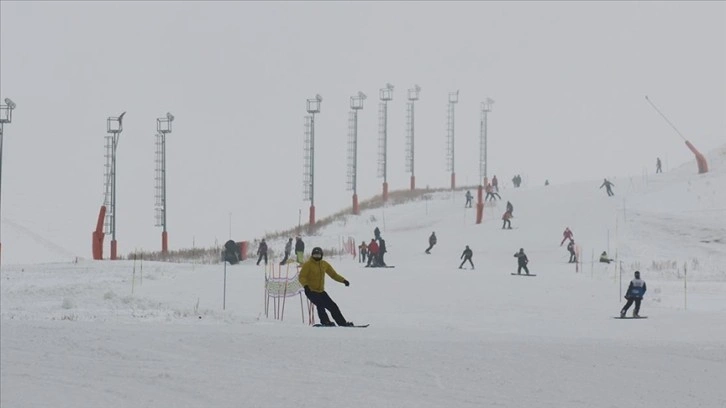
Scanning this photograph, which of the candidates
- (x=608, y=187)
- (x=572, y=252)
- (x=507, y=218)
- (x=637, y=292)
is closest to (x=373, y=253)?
(x=572, y=252)

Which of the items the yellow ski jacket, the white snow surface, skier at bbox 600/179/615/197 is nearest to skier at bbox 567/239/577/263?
the white snow surface

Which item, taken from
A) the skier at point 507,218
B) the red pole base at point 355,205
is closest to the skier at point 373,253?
the skier at point 507,218

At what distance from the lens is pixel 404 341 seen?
2088 centimetres

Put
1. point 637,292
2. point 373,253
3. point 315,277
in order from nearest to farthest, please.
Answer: point 315,277 → point 637,292 → point 373,253

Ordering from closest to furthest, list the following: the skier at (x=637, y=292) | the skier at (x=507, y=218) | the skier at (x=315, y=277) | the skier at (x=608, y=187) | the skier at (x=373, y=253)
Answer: the skier at (x=315, y=277)
the skier at (x=637, y=292)
the skier at (x=373, y=253)
the skier at (x=507, y=218)
the skier at (x=608, y=187)

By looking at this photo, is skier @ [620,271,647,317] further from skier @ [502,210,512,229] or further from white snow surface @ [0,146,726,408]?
skier @ [502,210,512,229]

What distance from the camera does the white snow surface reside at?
17250 mm

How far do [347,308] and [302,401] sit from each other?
14.8m

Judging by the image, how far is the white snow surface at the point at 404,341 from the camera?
1725cm

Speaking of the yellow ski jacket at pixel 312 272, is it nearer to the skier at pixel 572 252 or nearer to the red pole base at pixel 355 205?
the skier at pixel 572 252

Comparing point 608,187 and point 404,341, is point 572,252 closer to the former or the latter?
point 608,187

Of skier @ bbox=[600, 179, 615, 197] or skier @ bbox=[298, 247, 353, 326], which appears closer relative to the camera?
skier @ bbox=[298, 247, 353, 326]

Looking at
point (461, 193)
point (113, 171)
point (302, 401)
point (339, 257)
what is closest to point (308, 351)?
point (302, 401)

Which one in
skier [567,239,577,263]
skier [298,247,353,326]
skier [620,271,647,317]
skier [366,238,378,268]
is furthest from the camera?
skier [567,239,577,263]
